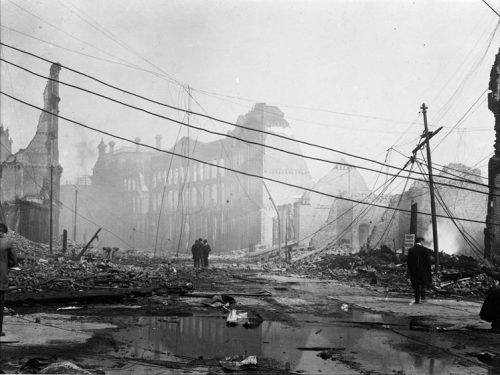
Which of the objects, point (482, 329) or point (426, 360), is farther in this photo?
point (482, 329)

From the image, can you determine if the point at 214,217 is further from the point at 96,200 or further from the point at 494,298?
the point at 494,298

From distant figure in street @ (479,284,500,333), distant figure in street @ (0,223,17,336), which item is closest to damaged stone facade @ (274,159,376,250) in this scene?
distant figure in street @ (479,284,500,333)

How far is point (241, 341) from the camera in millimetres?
5996

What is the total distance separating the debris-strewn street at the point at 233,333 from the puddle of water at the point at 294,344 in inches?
0.5

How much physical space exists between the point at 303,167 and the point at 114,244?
32.0 metres

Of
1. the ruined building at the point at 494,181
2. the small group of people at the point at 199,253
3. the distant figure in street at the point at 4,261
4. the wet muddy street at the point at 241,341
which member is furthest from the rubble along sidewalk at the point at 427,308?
the ruined building at the point at 494,181

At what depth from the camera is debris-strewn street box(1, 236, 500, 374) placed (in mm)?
4754

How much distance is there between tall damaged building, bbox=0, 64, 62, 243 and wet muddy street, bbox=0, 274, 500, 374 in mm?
30103

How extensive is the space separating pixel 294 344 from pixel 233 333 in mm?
1063

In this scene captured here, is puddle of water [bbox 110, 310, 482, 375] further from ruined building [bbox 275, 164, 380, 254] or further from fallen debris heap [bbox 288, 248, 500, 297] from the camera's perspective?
ruined building [bbox 275, 164, 380, 254]

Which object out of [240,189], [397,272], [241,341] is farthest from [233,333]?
[240,189]

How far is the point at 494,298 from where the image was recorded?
22.2 ft

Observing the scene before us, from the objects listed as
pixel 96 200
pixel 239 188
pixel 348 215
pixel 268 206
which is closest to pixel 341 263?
pixel 348 215

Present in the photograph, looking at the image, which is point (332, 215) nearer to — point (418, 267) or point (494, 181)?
point (494, 181)
